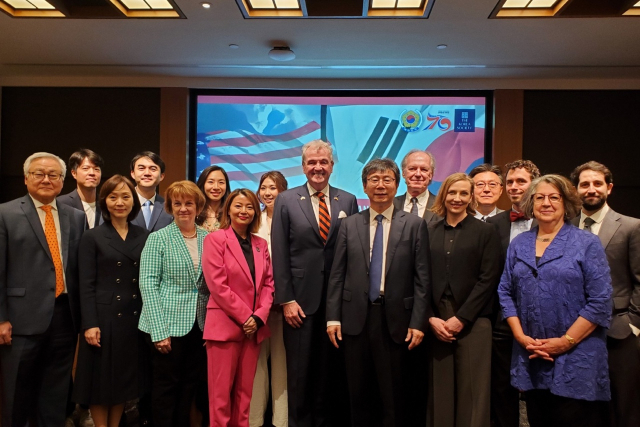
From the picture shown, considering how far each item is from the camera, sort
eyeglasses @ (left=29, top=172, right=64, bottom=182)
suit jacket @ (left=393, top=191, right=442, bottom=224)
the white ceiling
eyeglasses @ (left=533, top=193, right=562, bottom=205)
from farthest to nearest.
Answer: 1. the white ceiling
2. suit jacket @ (left=393, top=191, right=442, bottom=224)
3. eyeglasses @ (left=29, top=172, right=64, bottom=182)
4. eyeglasses @ (left=533, top=193, right=562, bottom=205)

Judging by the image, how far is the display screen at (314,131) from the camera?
21.7ft

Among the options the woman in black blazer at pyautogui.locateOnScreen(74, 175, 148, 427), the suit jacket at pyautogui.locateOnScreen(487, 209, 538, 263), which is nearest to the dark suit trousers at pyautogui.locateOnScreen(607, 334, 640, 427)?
the suit jacket at pyautogui.locateOnScreen(487, 209, 538, 263)

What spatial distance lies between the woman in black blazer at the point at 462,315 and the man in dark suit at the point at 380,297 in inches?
4.8

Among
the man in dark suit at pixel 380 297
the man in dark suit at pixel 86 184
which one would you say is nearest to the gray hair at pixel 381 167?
the man in dark suit at pixel 380 297

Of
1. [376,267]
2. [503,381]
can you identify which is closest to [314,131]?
[376,267]

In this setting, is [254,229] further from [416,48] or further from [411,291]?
[416,48]

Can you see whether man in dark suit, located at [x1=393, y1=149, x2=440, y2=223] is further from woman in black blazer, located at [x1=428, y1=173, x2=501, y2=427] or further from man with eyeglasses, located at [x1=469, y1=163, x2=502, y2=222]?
woman in black blazer, located at [x1=428, y1=173, x2=501, y2=427]

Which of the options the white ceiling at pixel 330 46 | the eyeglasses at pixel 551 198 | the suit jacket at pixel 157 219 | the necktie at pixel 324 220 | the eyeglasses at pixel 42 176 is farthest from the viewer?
Result: the white ceiling at pixel 330 46

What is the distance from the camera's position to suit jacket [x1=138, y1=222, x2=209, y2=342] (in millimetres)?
2824

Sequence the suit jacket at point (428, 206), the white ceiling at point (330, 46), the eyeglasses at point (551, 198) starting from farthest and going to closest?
the white ceiling at point (330, 46) → the suit jacket at point (428, 206) → the eyeglasses at point (551, 198)

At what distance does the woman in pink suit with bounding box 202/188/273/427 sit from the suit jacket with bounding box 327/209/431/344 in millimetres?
486

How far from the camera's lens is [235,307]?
2.83 metres

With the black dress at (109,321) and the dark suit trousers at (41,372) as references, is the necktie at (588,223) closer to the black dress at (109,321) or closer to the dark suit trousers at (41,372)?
the black dress at (109,321)

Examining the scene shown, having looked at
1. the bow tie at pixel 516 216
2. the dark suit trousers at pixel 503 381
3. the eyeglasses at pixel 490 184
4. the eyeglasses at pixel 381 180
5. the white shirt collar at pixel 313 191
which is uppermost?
the eyeglasses at pixel 490 184
